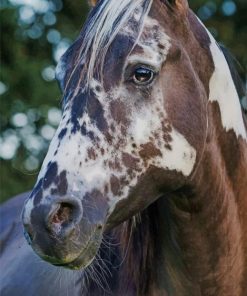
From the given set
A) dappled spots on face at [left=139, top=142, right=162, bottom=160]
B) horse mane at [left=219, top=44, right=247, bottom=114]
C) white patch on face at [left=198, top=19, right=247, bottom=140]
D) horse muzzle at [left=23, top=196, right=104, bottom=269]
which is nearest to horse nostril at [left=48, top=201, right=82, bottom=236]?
horse muzzle at [left=23, top=196, right=104, bottom=269]

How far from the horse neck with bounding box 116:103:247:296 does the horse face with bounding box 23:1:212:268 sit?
0.15m

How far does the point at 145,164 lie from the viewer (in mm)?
2760

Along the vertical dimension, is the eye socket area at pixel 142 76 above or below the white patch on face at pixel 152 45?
below

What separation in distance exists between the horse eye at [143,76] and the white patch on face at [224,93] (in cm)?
33

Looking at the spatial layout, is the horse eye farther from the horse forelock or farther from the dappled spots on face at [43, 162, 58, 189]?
the dappled spots on face at [43, 162, 58, 189]

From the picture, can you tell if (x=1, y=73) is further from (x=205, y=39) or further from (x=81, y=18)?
(x=205, y=39)

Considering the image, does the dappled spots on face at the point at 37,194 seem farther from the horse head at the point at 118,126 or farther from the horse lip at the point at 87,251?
the horse lip at the point at 87,251

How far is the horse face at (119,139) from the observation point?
8.44 ft

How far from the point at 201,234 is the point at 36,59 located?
8405 millimetres

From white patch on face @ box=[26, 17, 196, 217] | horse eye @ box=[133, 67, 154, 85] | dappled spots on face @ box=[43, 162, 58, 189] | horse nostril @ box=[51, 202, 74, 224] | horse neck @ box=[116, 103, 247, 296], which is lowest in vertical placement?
horse neck @ box=[116, 103, 247, 296]

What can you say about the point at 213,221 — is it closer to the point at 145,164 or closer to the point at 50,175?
the point at 145,164

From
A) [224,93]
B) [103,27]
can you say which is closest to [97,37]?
[103,27]

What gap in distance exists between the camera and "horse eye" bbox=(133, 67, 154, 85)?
276 centimetres

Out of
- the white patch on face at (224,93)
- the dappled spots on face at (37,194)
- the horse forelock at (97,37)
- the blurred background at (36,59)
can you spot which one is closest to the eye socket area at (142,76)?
the horse forelock at (97,37)
